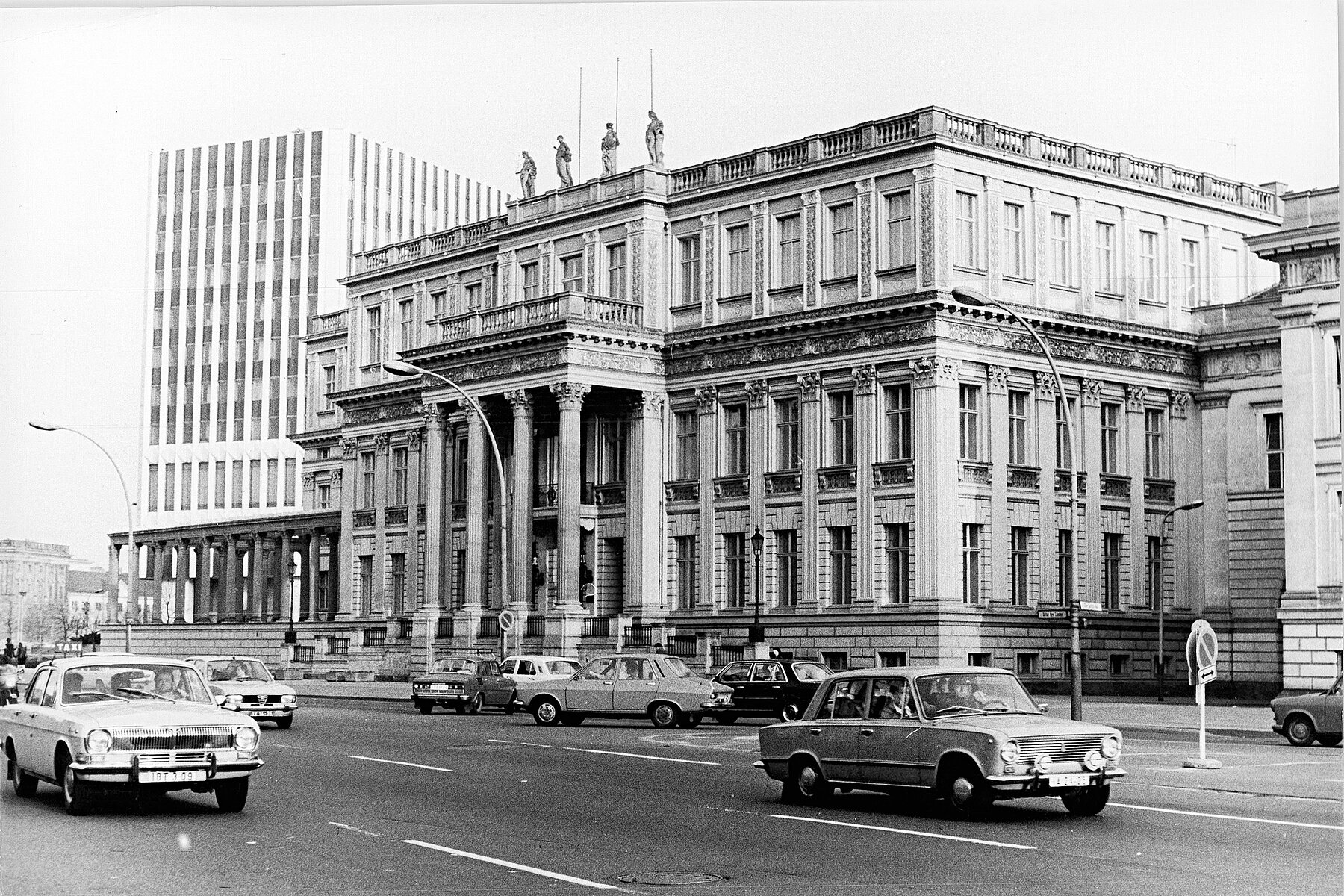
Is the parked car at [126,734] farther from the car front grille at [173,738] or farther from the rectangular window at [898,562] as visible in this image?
the rectangular window at [898,562]

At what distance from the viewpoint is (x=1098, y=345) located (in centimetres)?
5462

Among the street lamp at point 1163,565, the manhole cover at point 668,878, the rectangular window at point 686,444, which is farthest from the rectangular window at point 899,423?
the manhole cover at point 668,878

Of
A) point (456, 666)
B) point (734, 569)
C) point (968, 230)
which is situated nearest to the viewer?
point (456, 666)

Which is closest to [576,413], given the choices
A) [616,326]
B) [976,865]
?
[616,326]

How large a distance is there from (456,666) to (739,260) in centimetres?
1829

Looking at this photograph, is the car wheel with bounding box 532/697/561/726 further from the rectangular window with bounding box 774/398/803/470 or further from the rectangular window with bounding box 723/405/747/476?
the rectangular window with bounding box 723/405/747/476

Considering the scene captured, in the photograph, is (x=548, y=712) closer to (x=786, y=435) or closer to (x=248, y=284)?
(x=786, y=435)

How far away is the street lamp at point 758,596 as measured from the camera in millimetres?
50875

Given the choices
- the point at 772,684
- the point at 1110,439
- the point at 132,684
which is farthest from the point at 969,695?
the point at 1110,439

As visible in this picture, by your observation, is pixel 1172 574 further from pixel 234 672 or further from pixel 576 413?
pixel 234 672

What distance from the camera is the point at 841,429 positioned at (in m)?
54.4

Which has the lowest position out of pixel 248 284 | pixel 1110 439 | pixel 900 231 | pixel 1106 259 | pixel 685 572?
pixel 685 572

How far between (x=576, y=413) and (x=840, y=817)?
39.6 meters

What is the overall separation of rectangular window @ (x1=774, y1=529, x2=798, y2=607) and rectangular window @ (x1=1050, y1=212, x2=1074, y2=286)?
1138 cm
